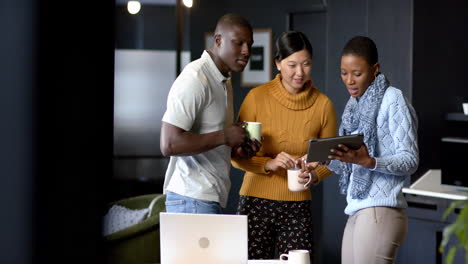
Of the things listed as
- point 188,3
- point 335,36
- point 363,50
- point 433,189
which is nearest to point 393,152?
point 363,50

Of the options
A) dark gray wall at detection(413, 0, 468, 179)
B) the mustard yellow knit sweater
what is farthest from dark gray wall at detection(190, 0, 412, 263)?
the mustard yellow knit sweater

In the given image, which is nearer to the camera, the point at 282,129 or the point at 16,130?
the point at 16,130

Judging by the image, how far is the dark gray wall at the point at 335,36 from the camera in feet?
15.1

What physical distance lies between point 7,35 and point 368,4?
12.0 ft

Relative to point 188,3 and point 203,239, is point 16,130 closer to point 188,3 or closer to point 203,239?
point 203,239

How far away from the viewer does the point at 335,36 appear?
498 centimetres

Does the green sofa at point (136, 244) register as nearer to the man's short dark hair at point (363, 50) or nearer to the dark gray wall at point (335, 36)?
the dark gray wall at point (335, 36)

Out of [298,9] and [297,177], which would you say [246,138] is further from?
[298,9]

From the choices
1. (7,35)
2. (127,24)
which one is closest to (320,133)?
(7,35)

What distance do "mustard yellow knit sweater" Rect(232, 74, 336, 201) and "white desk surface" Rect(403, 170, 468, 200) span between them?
150cm

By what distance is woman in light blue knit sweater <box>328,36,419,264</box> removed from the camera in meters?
2.42

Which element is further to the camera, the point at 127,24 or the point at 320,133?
the point at 127,24

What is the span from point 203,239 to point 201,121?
635mm

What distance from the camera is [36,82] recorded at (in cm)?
140
